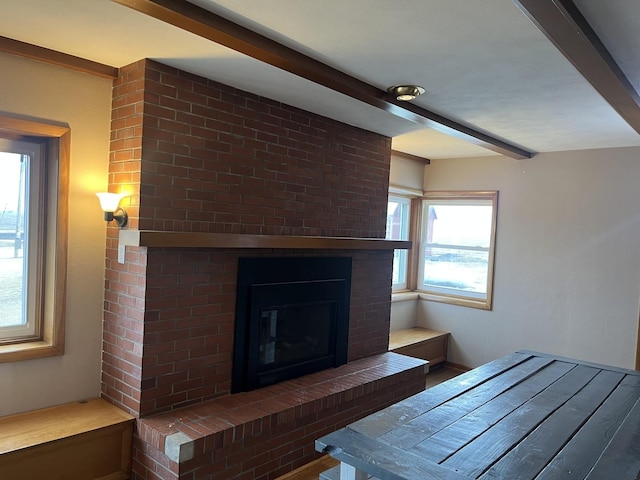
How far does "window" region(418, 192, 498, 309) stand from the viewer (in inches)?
202

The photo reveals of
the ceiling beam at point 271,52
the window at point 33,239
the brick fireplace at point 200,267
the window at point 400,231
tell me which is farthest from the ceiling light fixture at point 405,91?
the window at point 400,231

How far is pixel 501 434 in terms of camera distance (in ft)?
6.29

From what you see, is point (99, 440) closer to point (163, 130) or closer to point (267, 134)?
point (163, 130)

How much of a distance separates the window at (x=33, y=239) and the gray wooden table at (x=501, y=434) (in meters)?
1.77

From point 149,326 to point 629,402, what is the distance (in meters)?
2.53

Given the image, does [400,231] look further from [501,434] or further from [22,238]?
[22,238]

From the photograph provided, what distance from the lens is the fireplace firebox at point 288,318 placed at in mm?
3035

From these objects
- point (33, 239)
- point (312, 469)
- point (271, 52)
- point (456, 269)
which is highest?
point (271, 52)

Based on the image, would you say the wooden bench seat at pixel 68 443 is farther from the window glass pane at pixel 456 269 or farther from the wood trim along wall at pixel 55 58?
the window glass pane at pixel 456 269

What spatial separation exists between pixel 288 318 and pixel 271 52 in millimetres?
1855

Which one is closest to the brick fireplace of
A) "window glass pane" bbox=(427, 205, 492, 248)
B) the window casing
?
the window casing

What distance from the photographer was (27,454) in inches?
86.3

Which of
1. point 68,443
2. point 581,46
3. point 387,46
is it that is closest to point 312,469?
point 68,443

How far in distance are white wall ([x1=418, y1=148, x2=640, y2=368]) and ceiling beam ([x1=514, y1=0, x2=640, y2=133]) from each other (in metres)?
1.75
